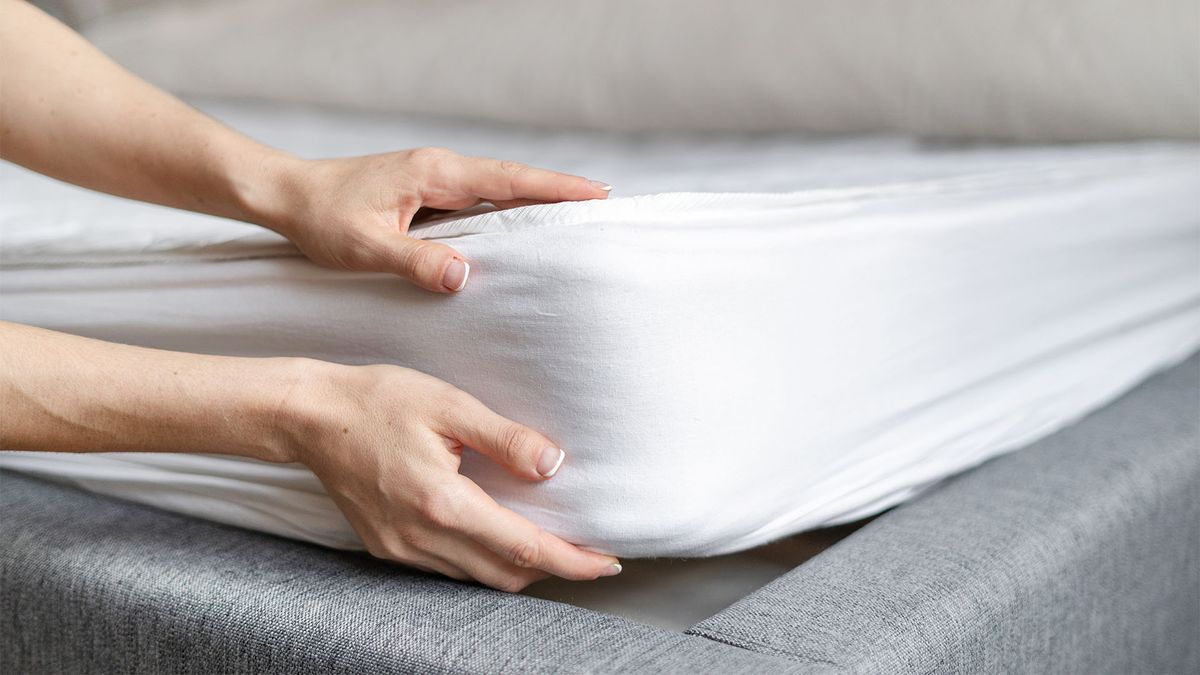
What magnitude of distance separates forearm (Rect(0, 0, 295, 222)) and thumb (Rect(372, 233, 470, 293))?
0.17 m

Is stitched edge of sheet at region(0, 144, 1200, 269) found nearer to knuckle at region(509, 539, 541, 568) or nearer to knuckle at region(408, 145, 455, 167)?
knuckle at region(408, 145, 455, 167)

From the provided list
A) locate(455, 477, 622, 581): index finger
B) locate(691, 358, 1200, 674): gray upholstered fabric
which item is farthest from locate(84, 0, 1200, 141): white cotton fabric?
locate(455, 477, 622, 581): index finger

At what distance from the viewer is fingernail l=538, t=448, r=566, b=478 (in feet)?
2.01

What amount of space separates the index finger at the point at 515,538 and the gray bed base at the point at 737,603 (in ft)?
0.07

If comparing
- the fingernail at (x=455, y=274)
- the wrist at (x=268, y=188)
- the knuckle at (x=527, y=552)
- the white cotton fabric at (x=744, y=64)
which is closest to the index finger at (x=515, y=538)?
the knuckle at (x=527, y=552)

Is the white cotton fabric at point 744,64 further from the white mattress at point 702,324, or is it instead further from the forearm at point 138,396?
the forearm at point 138,396

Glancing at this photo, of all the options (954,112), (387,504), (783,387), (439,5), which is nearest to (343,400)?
(387,504)

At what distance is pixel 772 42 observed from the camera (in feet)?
4.44

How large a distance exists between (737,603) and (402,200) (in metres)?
0.29

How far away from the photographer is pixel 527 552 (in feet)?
2.02

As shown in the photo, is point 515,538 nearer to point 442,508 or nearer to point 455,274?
point 442,508

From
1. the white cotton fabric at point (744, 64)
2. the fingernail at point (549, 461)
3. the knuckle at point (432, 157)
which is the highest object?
the white cotton fabric at point (744, 64)

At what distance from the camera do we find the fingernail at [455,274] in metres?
0.62

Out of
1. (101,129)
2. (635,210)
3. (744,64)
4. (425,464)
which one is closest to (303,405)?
(425,464)
